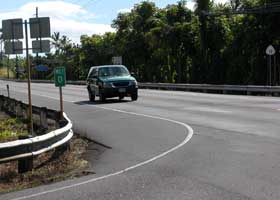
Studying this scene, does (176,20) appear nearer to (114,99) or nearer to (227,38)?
(227,38)

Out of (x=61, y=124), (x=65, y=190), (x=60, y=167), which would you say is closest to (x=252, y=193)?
(x=65, y=190)

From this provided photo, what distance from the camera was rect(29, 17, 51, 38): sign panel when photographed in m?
15.1

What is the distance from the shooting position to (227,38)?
52406mm

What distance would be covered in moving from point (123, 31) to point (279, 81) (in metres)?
29.0

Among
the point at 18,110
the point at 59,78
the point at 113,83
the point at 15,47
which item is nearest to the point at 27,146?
the point at 15,47

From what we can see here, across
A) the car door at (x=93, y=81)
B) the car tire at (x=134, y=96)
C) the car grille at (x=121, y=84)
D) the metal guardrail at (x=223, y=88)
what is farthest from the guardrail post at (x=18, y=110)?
the metal guardrail at (x=223, y=88)

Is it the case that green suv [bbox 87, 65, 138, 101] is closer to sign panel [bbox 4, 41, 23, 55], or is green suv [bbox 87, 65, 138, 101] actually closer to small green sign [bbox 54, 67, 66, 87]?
small green sign [bbox 54, 67, 66, 87]

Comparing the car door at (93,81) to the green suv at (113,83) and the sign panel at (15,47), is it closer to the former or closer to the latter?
the green suv at (113,83)

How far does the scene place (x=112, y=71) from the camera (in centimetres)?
2962

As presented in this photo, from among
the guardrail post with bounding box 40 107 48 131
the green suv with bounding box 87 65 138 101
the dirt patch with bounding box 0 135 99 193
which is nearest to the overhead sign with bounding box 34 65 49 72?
the green suv with bounding box 87 65 138 101

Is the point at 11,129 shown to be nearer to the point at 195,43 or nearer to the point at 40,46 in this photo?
the point at 40,46

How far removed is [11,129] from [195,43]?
38.6 meters

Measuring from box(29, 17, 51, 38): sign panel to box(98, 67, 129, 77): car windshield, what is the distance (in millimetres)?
14263

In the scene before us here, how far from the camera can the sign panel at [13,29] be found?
1507cm
